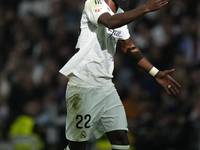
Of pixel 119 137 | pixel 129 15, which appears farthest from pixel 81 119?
pixel 129 15

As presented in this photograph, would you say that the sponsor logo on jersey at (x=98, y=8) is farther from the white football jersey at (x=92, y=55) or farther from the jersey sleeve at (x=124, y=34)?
the jersey sleeve at (x=124, y=34)

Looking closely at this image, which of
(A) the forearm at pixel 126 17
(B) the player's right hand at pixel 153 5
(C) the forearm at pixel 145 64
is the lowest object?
(C) the forearm at pixel 145 64

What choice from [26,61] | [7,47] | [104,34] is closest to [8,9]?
[7,47]

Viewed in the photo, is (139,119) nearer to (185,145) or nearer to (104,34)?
(185,145)

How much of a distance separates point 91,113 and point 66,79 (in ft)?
14.1

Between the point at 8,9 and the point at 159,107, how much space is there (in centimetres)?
497

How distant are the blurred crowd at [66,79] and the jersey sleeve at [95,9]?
368 centimetres

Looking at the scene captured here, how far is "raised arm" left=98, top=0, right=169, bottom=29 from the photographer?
385 cm

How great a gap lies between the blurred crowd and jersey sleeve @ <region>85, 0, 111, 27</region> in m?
3.68

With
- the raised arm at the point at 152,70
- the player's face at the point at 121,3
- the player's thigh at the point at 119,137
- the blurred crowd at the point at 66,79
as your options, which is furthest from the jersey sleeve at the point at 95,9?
the blurred crowd at the point at 66,79

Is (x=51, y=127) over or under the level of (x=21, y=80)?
under

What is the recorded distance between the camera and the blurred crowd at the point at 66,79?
763cm

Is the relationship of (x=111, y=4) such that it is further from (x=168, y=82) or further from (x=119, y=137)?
(x=119, y=137)

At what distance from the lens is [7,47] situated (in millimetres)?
10258
